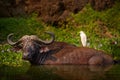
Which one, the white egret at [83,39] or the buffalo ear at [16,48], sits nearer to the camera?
the buffalo ear at [16,48]

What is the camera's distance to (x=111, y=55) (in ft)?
70.3

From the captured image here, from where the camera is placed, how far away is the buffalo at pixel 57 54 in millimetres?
20250

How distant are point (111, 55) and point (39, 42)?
2940 mm

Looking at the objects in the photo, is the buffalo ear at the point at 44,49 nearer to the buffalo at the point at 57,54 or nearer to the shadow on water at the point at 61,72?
the buffalo at the point at 57,54

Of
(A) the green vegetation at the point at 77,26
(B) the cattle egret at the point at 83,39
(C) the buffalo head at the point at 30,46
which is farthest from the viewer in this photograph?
(A) the green vegetation at the point at 77,26

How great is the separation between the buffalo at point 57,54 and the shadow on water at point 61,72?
665 mm

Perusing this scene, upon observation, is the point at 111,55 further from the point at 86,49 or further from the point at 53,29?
the point at 53,29

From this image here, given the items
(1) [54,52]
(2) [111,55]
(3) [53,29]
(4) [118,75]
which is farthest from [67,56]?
(3) [53,29]

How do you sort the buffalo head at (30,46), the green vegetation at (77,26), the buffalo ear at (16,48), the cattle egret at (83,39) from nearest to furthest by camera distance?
1. the buffalo head at (30,46)
2. the buffalo ear at (16,48)
3. the cattle egret at (83,39)
4. the green vegetation at (77,26)

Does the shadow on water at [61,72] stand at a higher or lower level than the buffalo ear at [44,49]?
lower

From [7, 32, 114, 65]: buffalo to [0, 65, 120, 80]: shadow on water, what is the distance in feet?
2.18

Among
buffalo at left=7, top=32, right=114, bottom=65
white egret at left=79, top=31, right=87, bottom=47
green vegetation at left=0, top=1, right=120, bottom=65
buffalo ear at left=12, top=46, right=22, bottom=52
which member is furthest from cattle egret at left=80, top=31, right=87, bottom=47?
buffalo ear at left=12, top=46, right=22, bottom=52

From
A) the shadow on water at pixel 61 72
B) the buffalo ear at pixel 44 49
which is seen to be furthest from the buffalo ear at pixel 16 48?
the shadow on water at pixel 61 72

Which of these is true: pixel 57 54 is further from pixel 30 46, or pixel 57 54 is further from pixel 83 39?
pixel 83 39
